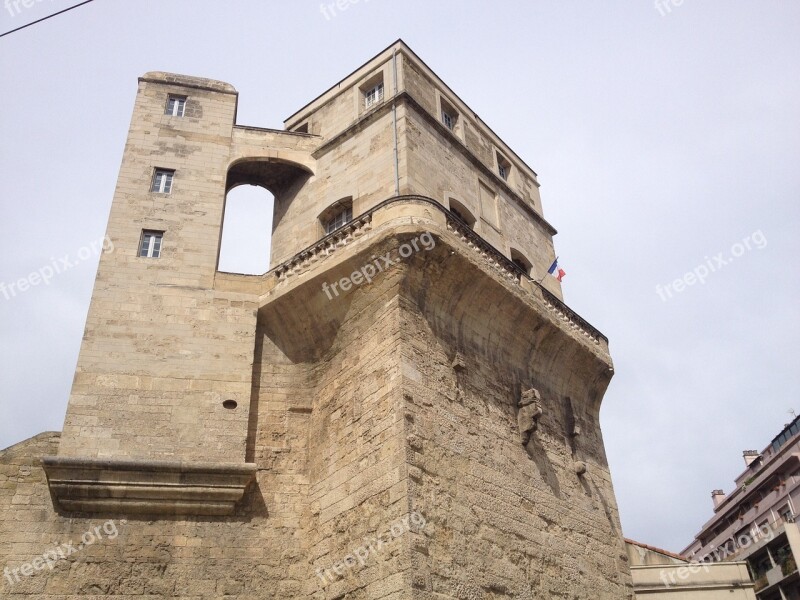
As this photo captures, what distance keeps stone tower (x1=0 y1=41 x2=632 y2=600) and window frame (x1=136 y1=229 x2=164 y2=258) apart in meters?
0.04

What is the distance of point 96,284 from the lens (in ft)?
41.0

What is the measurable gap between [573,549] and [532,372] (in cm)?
321

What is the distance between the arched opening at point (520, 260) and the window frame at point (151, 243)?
7215mm

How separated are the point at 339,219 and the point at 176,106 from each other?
4.34 meters

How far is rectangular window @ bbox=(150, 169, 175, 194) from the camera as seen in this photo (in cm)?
1398

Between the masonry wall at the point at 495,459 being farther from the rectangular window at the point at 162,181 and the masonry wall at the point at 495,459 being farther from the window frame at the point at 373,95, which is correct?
the rectangular window at the point at 162,181

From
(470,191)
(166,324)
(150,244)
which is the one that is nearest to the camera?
(166,324)

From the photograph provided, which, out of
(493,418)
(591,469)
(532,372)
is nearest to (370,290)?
(493,418)

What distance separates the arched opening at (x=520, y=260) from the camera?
1595 cm

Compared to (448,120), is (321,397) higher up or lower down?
lower down

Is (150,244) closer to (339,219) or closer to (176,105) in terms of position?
(339,219)

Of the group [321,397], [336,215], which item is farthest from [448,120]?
[321,397]

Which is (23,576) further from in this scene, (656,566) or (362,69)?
(656,566)

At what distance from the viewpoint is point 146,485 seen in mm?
10508
